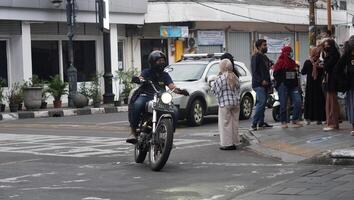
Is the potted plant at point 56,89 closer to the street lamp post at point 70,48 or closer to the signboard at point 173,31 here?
the street lamp post at point 70,48

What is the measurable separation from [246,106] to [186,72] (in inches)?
84.8

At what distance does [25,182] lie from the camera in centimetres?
833

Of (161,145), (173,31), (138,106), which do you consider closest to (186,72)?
(138,106)

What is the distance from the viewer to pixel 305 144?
34.3 feet

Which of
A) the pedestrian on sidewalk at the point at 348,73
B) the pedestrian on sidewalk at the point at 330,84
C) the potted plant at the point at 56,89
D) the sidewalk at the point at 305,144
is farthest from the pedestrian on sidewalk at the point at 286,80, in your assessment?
the potted plant at the point at 56,89

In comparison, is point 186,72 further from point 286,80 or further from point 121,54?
point 121,54

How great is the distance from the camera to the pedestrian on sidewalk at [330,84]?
11.6 meters

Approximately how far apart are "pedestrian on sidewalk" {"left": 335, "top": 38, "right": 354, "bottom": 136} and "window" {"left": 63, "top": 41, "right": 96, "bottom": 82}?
17.5 m

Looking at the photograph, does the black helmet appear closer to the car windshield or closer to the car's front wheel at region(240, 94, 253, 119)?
the car windshield

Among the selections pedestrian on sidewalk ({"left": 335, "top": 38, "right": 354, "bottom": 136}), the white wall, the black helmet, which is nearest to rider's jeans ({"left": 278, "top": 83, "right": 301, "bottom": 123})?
pedestrian on sidewalk ({"left": 335, "top": 38, "right": 354, "bottom": 136})

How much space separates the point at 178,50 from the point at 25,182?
78.1ft

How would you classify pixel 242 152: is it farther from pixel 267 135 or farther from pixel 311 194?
pixel 311 194

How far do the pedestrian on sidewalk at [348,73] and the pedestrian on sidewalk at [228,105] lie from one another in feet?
5.93

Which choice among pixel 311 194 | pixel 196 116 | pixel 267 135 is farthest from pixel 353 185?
pixel 196 116
